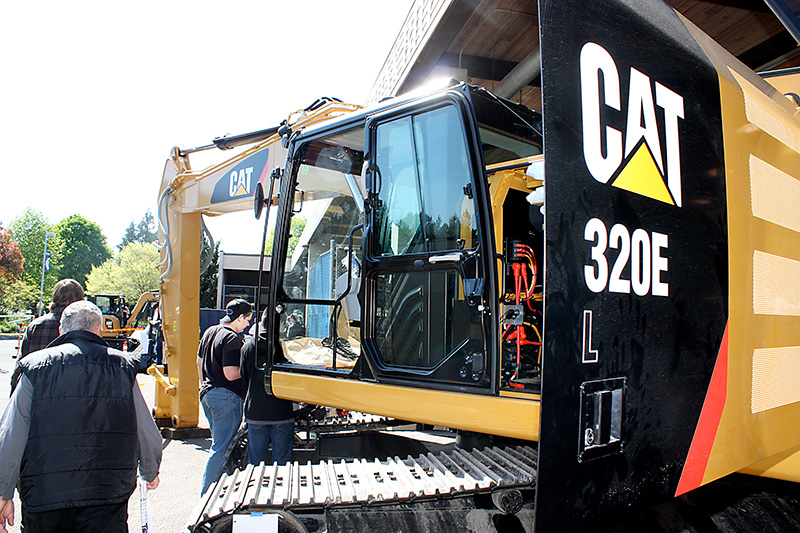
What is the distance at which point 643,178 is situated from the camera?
1785 millimetres

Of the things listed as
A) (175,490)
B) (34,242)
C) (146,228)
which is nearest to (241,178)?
(175,490)

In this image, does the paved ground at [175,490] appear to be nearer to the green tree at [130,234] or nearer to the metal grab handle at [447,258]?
the metal grab handle at [447,258]

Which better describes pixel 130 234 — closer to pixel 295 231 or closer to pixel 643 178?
pixel 295 231

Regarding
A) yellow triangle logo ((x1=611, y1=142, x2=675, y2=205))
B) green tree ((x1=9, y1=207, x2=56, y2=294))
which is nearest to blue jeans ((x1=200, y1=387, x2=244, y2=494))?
yellow triangle logo ((x1=611, y1=142, x2=675, y2=205))

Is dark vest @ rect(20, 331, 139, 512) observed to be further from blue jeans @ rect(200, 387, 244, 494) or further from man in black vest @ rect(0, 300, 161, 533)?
blue jeans @ rect(200, 387, 244, 494)

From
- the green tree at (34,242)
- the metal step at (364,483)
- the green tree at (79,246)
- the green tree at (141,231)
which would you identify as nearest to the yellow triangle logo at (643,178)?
the metal step at (364,483)

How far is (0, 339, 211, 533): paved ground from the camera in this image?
4297 millimetres

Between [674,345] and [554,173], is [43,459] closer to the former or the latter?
[554,173]

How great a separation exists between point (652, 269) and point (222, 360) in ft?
12.3

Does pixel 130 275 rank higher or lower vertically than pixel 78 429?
higher

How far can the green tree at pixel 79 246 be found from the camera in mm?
67875

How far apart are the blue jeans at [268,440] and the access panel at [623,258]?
108 inches

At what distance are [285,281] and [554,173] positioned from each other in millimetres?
2103

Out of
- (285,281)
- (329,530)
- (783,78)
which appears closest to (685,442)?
(329,530)
